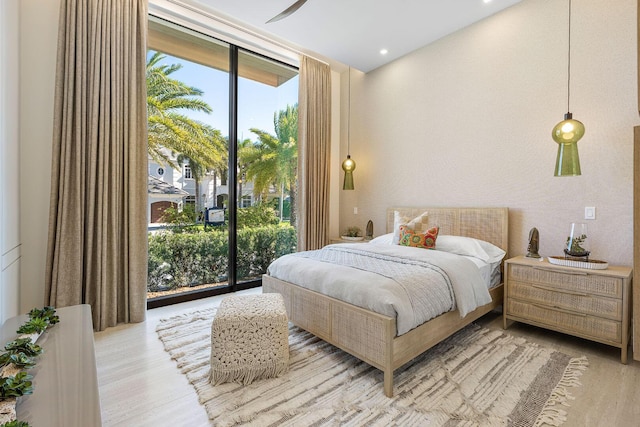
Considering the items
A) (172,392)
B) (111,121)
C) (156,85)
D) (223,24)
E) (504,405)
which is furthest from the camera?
(223,24)

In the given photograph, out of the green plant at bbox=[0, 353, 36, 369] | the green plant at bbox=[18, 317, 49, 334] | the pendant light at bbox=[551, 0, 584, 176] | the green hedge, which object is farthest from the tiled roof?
the pendant light at bbox=[551, 0, 584, 176]

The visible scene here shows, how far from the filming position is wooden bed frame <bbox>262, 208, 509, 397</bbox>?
5.96 ft

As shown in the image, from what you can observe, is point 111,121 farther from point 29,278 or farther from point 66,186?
point 29,278

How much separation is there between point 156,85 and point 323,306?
9.88ft

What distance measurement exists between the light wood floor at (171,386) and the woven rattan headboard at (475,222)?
0.99 metres

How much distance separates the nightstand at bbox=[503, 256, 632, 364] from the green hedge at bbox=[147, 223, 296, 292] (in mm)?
2918

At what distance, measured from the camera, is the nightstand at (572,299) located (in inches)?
84.7

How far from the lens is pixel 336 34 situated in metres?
3.63

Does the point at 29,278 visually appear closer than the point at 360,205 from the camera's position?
Yes

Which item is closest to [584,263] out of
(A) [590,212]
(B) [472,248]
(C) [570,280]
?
(C) [570,280]

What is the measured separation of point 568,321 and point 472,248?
2.98ft

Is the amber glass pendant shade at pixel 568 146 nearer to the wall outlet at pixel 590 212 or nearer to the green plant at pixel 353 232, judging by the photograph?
the wall outlet at pixel 590 212

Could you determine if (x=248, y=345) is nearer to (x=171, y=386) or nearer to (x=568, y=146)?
(x=171, y=386)

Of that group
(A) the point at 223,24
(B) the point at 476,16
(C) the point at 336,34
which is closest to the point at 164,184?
(A) the point at 223,24
